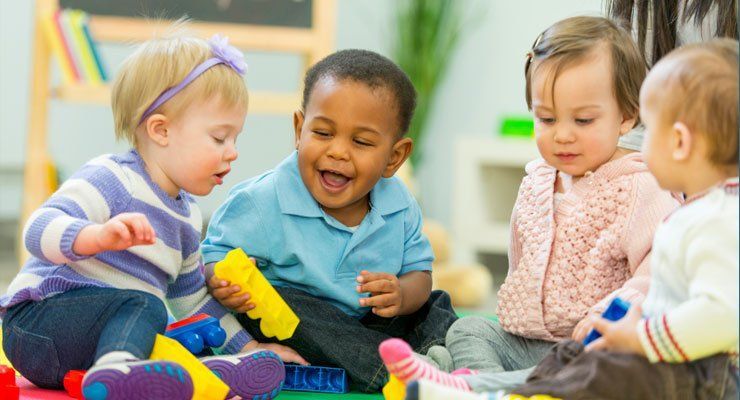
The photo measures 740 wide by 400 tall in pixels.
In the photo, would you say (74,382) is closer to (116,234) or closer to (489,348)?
(116,234)

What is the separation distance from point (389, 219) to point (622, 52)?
1.57 feet

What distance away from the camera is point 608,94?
1471 millimetres

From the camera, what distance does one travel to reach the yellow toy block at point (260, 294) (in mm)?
1527

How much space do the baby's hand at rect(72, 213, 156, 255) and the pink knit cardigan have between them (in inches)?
22.2

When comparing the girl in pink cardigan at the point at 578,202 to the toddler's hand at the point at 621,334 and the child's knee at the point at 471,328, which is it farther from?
the toddler's hand at the point at 621,334

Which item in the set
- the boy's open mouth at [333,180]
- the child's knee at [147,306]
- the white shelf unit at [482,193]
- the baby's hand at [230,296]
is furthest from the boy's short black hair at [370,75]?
the white shelf unit at [482,193]

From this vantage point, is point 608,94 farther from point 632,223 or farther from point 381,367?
point 381,367

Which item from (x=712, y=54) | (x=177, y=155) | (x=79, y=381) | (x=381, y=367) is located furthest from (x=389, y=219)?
(x=712, y=54)

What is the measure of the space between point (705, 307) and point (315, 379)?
2.29ft

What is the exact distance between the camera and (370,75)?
1.65 meters

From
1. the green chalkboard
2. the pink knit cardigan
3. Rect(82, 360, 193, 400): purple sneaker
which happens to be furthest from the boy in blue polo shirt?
the green chalkboard

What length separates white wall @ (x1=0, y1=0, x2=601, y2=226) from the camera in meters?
4.16

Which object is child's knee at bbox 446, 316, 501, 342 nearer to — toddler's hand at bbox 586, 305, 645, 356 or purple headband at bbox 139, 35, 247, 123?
toddler's hand at bbox 586, 305, 645, 356

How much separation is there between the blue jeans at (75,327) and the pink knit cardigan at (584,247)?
0.53 metres
